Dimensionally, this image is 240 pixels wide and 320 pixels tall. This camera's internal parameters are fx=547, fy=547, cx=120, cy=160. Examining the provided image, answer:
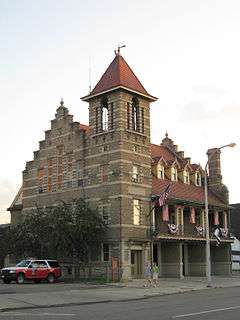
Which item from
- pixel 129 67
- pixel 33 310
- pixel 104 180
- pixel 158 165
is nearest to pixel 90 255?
pixel 104 180

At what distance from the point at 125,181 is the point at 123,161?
165 centimetres

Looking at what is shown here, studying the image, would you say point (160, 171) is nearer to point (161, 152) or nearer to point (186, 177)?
point (186, 177)

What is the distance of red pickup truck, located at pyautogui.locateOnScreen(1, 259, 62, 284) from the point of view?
3912 centimetres

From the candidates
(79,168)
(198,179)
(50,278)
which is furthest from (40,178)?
(198,179)

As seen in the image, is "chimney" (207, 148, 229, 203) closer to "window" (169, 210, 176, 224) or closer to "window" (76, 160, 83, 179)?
"window" (169, 210, 176, 224)

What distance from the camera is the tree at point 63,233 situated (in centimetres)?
4262

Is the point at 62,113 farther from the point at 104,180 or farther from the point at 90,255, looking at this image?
the point at 90,255

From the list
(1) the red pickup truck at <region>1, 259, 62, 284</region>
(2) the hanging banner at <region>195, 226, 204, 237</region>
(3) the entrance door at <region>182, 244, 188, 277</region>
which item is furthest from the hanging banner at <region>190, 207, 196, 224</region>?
(1) the red pickup truck at <region>1, 259, 62, 284</region>

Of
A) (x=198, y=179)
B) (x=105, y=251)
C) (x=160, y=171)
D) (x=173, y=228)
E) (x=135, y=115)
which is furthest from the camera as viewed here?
(x=198, y=179)

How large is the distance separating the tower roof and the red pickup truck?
15.2m

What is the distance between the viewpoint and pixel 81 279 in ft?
145

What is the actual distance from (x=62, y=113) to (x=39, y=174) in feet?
21.2

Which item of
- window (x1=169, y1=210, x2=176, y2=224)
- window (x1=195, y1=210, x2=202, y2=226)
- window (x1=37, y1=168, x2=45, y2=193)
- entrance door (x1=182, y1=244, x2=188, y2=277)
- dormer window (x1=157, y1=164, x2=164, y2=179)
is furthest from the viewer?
entrance door (x1=182, y1=244, x2=188, y2=277)

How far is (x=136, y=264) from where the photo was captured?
4516 centimetres
